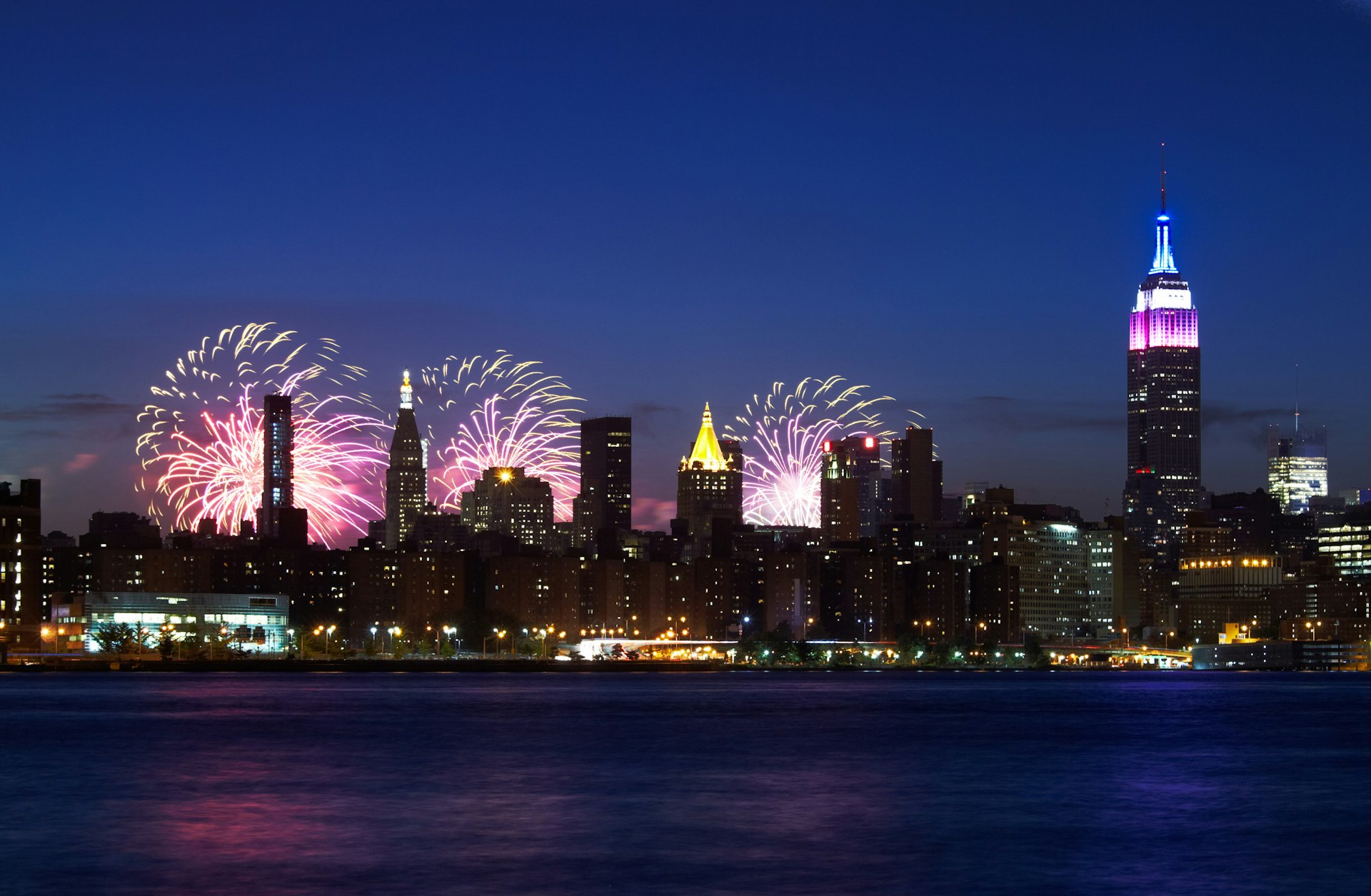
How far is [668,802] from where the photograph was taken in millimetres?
61938

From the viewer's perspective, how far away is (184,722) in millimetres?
108000

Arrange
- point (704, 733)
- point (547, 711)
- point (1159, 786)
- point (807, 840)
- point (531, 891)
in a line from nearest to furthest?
point (531, 891) → point (807, 840) → point (1159, 786) → point (704, 733) → point (547, 711)

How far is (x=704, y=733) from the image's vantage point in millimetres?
99000

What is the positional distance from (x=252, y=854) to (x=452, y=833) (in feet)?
21.4

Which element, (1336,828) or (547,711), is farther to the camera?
(547,711)

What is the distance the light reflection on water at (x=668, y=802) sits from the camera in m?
45.2

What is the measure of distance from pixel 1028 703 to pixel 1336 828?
306ft

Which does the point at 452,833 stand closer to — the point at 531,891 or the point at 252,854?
the point at 252,854

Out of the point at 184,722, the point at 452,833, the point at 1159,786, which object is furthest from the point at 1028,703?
the point at 452,833

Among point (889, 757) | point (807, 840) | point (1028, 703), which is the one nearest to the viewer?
point (807, 840)

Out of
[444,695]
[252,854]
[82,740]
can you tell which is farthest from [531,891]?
[444,695]

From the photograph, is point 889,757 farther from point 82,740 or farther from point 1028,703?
point 1028,703

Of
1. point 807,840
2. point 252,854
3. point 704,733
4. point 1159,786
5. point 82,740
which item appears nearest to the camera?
point 252,854

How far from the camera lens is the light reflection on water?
45219 mm
